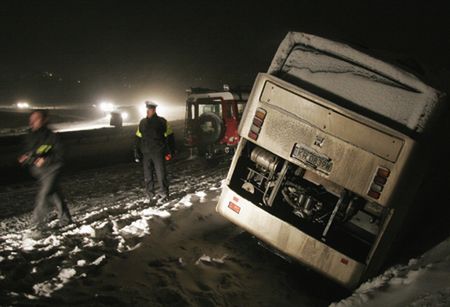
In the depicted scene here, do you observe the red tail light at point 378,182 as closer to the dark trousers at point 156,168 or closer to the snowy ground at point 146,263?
the snowy ground at point 146,263

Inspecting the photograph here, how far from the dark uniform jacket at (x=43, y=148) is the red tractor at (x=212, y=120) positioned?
7.09m

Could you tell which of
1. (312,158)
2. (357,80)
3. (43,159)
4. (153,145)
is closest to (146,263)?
(43,159)

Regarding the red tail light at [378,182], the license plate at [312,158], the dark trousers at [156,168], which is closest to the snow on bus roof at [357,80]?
the red tail light at [378,182]

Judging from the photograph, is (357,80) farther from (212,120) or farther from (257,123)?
(212,120)

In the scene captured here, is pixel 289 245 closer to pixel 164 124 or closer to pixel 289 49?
pixel 289 49

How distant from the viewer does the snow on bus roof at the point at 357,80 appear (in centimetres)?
407

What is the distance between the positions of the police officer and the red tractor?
16.9ft

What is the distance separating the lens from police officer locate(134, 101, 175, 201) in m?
6.70

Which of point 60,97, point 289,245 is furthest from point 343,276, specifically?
point 60,97

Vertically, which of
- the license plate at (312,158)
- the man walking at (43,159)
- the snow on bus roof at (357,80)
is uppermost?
the snow on bus roof at (357,80)

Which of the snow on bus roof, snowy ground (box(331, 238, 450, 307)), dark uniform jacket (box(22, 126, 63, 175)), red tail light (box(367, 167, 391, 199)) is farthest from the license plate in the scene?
dark uniform jacket (box(22, 126, 63, 175))

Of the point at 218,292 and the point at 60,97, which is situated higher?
the point at 218,292

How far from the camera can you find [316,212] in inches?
204

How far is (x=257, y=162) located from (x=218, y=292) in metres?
1.99
